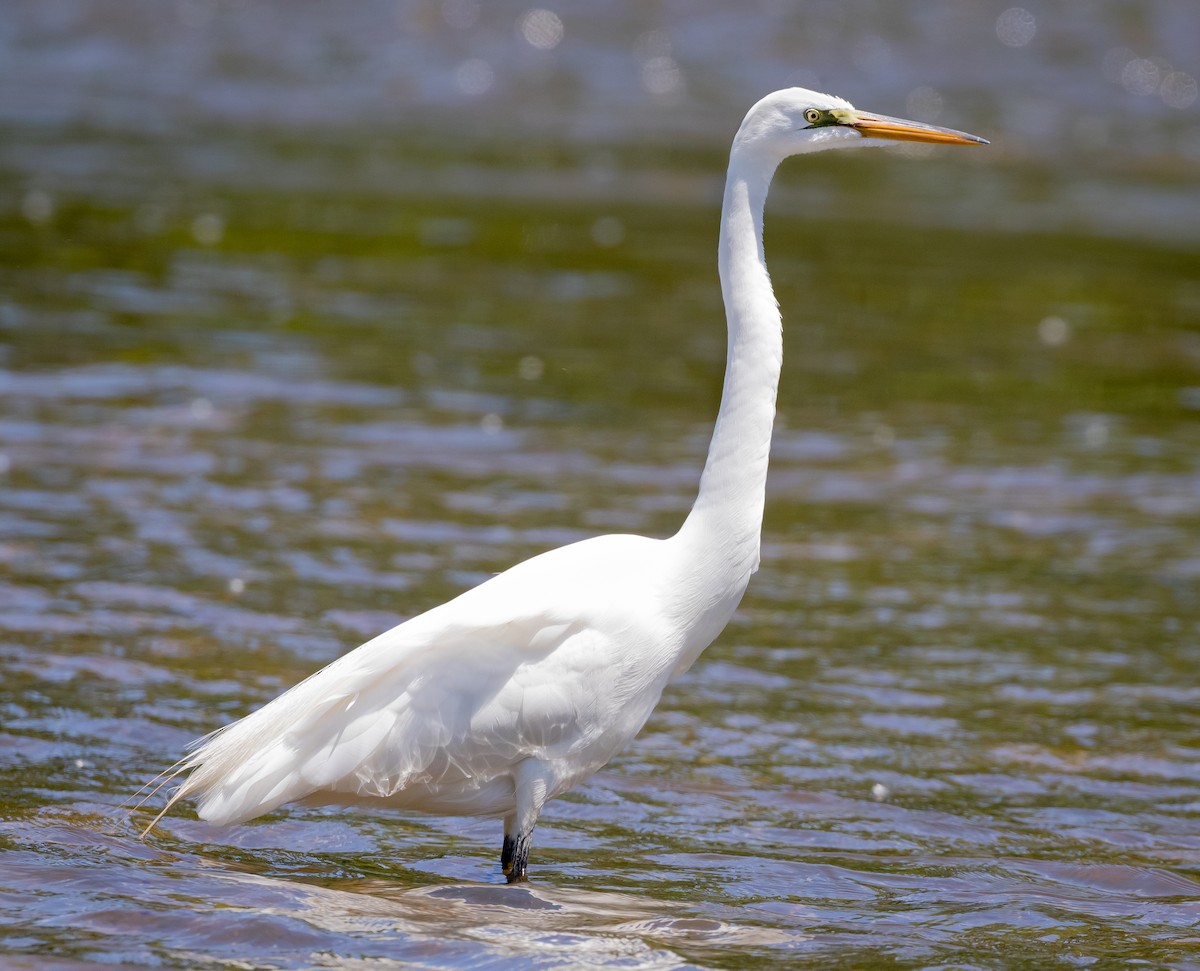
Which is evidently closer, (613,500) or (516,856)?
(516,856)

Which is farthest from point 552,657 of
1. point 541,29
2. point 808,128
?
point 541,29

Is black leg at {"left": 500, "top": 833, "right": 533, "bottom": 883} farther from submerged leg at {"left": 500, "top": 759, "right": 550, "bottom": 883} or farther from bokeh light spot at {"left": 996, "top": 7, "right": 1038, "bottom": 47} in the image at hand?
bokeh light spot at {"left": 996, "top": 7, "right": 1038, "bottom": 47}

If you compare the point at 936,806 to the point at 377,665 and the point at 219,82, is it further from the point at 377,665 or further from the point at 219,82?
the point at 219,82

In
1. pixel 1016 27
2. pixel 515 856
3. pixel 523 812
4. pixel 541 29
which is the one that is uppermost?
pixel 1016 27

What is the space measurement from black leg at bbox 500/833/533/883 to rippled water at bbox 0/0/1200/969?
2.3 inches

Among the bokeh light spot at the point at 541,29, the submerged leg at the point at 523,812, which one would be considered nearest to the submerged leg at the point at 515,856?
the submerged leg at the point at 523,812

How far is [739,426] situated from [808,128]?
91cm

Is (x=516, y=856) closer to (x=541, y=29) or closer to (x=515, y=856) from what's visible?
(x=515, y=856)

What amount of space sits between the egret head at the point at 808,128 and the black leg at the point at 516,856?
2159mm

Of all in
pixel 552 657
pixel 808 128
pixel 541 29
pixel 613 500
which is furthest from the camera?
pixel 541 29

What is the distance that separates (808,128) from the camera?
511 centimetres

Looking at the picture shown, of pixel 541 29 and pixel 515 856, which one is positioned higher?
pixel 541 29

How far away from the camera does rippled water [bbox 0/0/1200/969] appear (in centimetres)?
519

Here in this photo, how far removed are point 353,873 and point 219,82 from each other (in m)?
18.9
